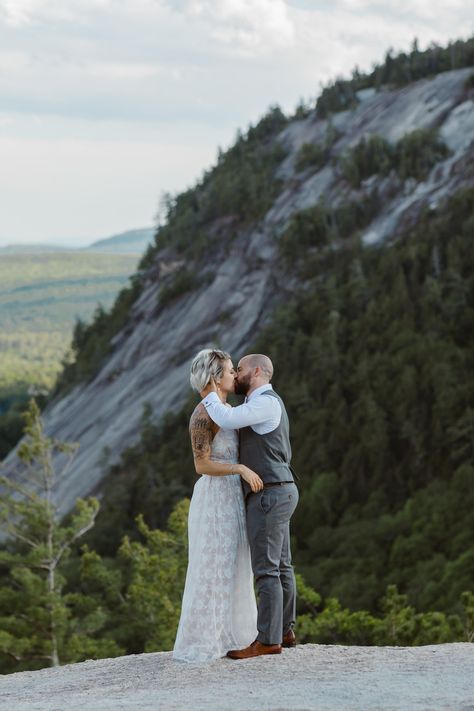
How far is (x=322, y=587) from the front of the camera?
189 feet

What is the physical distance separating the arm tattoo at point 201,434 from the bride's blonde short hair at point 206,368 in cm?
32

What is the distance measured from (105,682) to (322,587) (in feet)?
150

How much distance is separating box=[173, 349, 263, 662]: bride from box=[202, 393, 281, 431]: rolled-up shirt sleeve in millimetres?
286

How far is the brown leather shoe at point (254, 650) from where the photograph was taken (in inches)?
495

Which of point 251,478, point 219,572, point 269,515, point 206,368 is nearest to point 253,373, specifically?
point 206,368

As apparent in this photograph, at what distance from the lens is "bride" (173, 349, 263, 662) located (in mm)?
12570

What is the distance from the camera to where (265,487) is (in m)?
12.5

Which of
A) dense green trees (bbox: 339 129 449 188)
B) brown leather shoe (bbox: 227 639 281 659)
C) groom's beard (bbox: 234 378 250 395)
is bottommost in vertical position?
brown leather shoe (bbox: 227 639 281 659)

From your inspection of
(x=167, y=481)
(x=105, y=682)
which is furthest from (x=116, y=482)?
(x=105, y=682)

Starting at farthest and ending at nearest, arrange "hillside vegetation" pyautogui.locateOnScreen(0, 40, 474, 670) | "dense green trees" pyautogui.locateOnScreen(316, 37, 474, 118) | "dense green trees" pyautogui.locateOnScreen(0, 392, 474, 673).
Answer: "dense green trees" pyautogui.locateOnScreen(316, 37, 474, 118) < "hillside vegetation" pyautogui.locateOnScreen(0, 40, 474, 670) < "dense green trees" pyautogui.locateOnScreen(0, 392, 474, 673)

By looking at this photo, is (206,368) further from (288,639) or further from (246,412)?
(288,639)

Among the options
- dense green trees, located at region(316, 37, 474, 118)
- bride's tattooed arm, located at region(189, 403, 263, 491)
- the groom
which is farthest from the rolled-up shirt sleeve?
dense green trees, located at region(316, 37, 474, 118)

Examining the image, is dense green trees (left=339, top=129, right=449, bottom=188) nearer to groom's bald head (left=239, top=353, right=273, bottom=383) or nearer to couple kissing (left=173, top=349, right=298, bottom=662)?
groom's bald head (left=239, top=353, right=273, bottom=383)

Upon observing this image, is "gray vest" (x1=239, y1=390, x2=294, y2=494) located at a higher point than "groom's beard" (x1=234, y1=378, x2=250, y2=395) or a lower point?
lower
